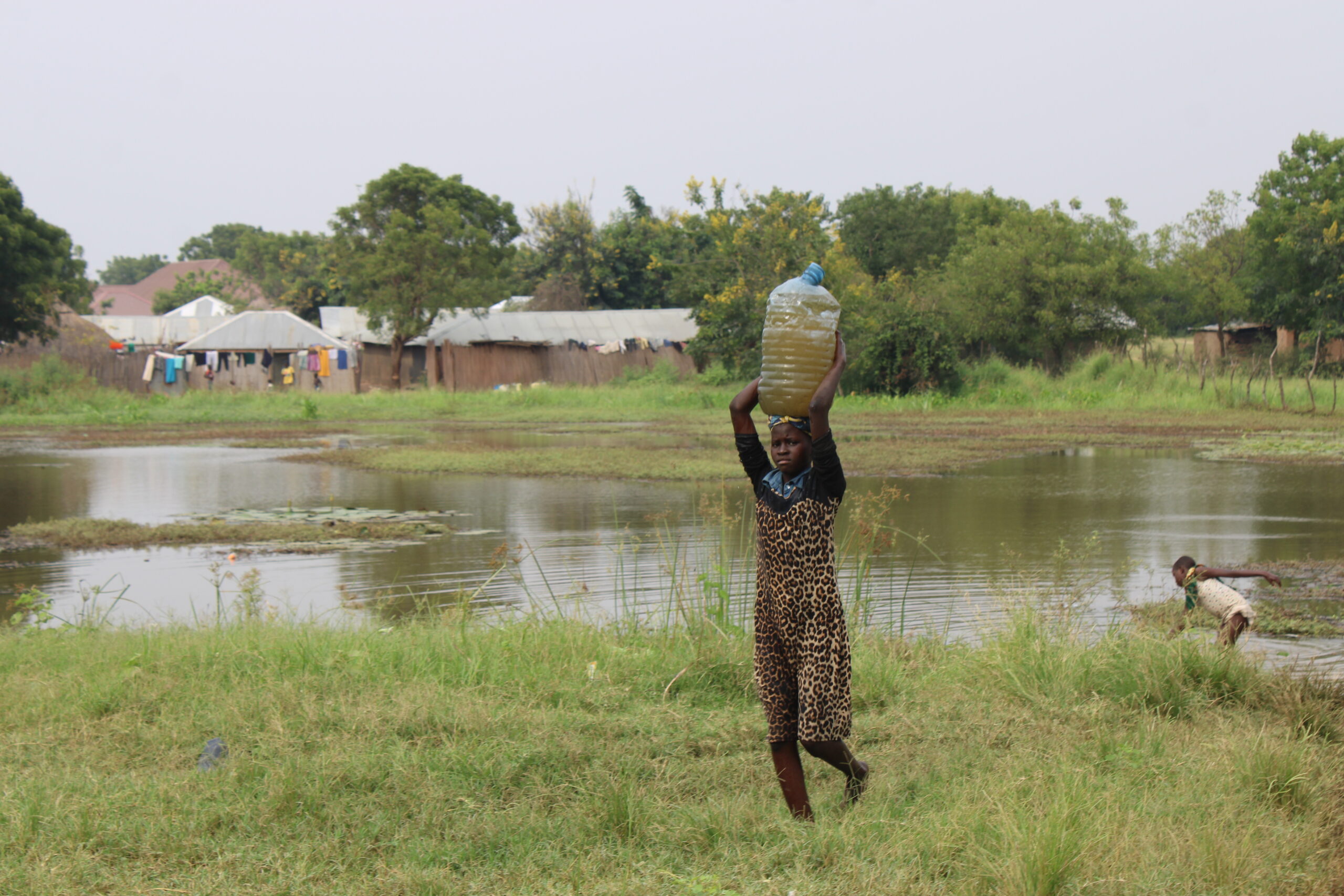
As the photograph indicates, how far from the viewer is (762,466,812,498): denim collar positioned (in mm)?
4016

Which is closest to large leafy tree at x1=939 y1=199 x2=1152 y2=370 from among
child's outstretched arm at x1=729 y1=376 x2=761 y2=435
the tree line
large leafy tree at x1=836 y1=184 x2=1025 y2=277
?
the tree line

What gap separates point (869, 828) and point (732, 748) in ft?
3.77

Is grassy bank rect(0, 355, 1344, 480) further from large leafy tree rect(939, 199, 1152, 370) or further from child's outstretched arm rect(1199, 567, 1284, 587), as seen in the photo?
child's outstretched arm rect(1199, 567, 1284, 587)

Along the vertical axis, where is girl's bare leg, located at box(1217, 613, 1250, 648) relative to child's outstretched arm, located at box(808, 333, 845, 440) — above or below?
below

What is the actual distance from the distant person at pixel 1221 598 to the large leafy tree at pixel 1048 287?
1260 inches

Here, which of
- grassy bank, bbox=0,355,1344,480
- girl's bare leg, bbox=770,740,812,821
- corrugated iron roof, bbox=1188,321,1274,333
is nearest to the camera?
girl's bare leg, bbox=770,740,812,821

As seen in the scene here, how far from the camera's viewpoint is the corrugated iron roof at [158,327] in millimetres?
52594

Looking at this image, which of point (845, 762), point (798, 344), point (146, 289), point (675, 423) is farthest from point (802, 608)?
point (146, 289)

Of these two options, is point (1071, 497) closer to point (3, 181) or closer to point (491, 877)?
point (491, 877)

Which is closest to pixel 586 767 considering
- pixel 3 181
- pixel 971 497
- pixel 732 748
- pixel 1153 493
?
pixel 732 748

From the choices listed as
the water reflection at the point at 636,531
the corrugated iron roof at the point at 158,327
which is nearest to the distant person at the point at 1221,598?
the water reflection at the point at 636,531

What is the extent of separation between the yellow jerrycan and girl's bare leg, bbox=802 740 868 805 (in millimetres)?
1216

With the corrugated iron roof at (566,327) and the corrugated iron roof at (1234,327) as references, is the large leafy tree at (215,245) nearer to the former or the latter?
the corrugated iron roof at (566,327)

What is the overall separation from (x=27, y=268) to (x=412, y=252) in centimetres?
1320
